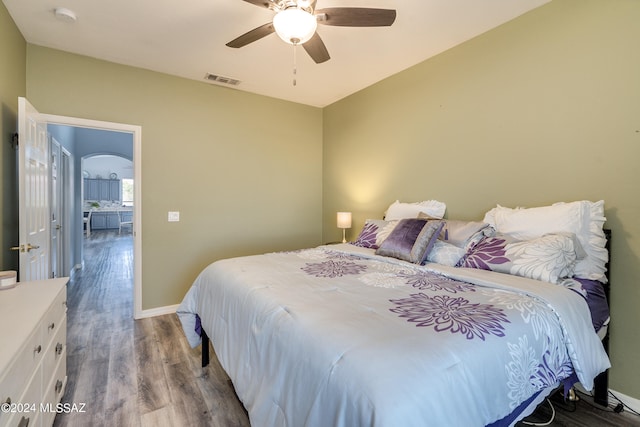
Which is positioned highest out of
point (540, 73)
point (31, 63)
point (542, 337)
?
point (31, 63)

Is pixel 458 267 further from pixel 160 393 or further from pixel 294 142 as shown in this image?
pixel 294 142

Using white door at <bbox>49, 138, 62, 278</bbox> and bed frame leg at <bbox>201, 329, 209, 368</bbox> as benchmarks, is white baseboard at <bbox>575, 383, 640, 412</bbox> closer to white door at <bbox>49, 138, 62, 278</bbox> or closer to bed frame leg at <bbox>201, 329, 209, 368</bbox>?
bed frame leg at <bbox>201, 329, 209, 368</bbox>

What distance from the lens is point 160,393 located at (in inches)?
79.4

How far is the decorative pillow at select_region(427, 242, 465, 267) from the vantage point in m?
2.26

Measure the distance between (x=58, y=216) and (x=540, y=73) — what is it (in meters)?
5.83

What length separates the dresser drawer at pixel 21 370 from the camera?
3.30ft

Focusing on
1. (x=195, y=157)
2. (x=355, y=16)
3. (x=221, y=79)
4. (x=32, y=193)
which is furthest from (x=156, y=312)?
(x=355, y=16)

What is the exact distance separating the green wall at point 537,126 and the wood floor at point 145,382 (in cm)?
133

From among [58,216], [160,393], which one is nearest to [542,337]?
[160,393]

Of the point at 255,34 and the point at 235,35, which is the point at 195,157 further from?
the point at 255,34

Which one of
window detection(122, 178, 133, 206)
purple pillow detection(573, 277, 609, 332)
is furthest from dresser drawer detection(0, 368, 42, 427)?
window detection(122, 178, 133, 206)

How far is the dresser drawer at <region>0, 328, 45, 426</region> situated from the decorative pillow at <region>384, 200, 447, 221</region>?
2.81m

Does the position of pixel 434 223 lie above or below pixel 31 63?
below

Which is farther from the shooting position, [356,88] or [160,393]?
[356,88]
